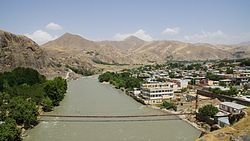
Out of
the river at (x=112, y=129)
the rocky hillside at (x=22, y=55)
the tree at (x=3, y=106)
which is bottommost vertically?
the river at (x=112, y=129)

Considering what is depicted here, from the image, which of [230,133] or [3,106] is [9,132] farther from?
[230,133]

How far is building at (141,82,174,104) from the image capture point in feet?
81.5

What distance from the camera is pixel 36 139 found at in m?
14.4

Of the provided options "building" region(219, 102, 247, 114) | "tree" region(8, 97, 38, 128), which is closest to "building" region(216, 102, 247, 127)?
"building" region(219, 102, 247, 114)

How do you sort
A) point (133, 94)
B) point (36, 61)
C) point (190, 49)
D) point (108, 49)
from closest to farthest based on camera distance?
point (133, 94) < point (36, 61) < point (108, 49) < point (190, 49)

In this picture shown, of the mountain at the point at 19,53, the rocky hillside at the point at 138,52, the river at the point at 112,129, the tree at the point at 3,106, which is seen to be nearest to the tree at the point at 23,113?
the tree at the point at 3,106

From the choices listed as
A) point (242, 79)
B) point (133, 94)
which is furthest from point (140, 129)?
point (242, 79)

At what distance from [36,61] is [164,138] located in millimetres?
38847

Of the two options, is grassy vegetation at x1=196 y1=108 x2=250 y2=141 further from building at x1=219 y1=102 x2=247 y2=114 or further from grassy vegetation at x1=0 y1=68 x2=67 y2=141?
building at x1=219 y1=102 x2=247 y2=114

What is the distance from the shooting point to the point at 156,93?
25.2 m

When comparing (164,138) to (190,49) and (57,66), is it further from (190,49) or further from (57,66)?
(190,49)

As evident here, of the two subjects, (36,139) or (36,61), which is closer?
(36,139)

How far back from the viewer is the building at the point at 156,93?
81.5 ft

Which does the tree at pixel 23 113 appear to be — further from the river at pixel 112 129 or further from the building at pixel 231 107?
the building at pixel 231 107
